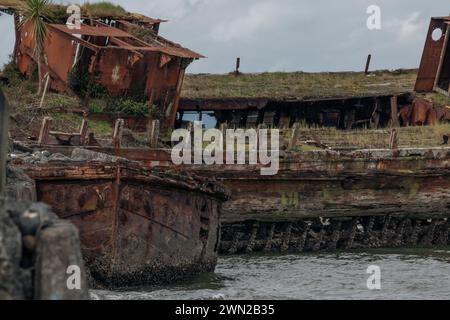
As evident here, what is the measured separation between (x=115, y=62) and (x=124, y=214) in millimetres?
13436

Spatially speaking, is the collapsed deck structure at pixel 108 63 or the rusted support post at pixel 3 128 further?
the collapsed deck structure at pixel 108 63

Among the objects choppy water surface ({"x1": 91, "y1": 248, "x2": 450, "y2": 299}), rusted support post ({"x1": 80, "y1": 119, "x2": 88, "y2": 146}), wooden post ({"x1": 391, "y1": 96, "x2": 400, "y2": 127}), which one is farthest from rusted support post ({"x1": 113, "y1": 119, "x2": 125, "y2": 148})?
wooden post ({"x1": 391, "y1": 96, "x2": 400, "y2": 127})

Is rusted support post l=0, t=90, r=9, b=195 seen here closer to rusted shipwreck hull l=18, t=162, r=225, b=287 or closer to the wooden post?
rusted shipwreck hull l=18, t=162, r=225, b=287

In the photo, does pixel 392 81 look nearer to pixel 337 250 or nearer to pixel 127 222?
pixel 337 250

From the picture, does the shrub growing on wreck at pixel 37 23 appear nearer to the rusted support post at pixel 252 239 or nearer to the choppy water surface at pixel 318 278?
the rusted support post at pixel 252 239

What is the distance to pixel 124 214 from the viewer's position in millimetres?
17703

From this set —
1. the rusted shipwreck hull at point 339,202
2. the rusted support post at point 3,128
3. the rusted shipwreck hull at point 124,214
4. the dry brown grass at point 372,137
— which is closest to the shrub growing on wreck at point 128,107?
the dry brown grass at point 372,137

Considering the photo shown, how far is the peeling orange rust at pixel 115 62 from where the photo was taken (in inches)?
1203

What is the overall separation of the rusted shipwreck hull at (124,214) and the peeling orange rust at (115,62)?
39.6 feet

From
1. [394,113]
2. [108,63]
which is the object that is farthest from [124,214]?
[394,113]

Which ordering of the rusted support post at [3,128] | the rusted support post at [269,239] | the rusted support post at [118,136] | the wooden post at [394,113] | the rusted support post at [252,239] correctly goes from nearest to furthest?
the rusted support post at [3,128] → the rusted support post at [118,136] → the rusted support post at [252,239] → the rusted support post at [269,239] → the wooden post at [394,113]

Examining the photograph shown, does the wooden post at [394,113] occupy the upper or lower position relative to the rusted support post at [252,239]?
upper

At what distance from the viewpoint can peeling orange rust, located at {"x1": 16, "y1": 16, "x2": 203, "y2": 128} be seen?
30562 millimetres

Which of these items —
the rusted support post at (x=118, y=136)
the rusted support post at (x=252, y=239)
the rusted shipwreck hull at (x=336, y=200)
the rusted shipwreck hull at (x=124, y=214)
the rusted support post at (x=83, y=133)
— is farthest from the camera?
the rusted shipwreck hull at (x=336, y=200)
